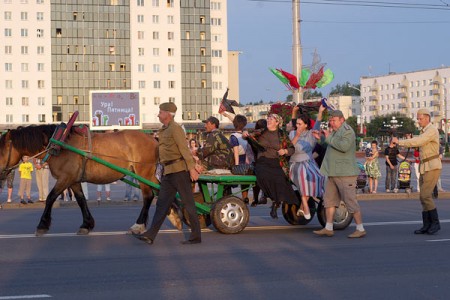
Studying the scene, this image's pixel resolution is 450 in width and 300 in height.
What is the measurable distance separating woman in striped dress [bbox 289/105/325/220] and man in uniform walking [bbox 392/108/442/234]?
1431 mm

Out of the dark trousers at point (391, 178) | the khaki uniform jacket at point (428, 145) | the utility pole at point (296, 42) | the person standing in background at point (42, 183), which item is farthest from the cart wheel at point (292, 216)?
the dark trousers at point (391, 178)

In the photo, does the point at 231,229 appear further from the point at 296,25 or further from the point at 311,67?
the point at 296,25

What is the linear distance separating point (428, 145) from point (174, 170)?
4.46 metres

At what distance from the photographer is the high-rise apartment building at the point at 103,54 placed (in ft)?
400

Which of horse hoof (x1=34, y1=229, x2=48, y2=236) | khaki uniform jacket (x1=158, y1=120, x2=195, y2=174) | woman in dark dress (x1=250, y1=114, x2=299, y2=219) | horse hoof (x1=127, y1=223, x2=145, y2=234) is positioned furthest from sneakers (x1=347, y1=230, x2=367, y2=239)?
horse hoof (x1=34, y1=229, x2=48, y2=236)

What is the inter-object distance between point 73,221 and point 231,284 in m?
8.25

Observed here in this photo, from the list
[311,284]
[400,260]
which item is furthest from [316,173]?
[311,284]

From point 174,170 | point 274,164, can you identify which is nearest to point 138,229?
point 174,170

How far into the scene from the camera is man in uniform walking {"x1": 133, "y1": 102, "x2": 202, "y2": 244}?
467 inches

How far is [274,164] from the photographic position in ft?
43.5

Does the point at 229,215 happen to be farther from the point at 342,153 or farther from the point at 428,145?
the point at 428,145

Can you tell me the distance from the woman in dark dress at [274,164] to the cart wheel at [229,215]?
0.54 m

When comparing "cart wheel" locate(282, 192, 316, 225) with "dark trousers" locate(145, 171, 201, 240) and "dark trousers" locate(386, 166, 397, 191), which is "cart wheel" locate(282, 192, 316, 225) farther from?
"dark trousers" locate(386, 166, 397, 191)

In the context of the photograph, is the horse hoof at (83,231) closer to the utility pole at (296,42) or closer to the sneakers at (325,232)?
the sneakers at (325,232)
